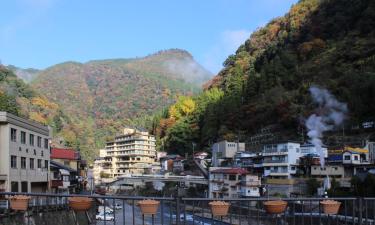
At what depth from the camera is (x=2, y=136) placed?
2669 cm

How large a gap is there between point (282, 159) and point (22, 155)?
28738 millimetres

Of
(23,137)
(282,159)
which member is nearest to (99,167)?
(282,159)

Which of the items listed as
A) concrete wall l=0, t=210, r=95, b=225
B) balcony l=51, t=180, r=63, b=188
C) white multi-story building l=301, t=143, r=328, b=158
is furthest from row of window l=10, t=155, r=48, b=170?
white multi-story building l=301, t=143, r=328, b=158

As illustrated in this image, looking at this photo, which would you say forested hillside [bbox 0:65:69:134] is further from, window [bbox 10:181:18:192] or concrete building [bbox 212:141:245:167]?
window [bbox 10:181:18:192]

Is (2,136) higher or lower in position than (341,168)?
higher

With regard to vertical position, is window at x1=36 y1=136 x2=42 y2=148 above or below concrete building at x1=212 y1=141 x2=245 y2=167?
above

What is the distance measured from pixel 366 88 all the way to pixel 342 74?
1058 centimetres

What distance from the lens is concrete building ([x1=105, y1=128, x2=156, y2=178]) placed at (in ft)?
330

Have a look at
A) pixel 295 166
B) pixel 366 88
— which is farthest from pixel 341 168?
pixel 366 88

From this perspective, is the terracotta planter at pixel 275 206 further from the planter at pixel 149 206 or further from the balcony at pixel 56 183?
the balcony at pixel 56 183

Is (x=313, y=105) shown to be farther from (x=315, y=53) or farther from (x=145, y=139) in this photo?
(x=145, y=139)

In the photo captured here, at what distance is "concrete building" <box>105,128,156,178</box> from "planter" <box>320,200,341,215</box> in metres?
90.5

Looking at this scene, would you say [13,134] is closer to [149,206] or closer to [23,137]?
[23,137]

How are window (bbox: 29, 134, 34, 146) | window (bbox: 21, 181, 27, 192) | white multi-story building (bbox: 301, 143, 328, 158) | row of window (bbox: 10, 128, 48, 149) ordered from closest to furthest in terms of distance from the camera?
row of window (bbox: 10, 128, 48, 149) → window (bbox: 21, 181, 27, 192) → window (bbox: 29, 134, 34, 146) → white multi-story building (bbox: 301, 143, 328, 158)
